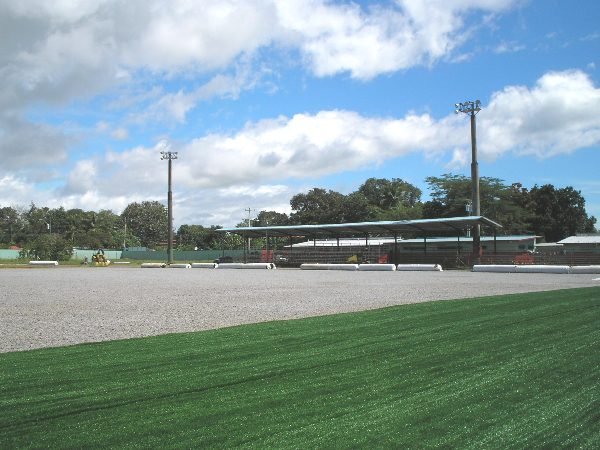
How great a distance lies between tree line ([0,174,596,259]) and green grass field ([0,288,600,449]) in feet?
149

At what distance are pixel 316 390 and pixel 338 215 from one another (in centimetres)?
8519

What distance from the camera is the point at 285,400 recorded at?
4.79 meters

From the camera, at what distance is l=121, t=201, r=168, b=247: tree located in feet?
370

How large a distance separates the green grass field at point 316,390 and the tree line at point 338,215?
45.3 metres

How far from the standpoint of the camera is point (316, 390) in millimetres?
5070

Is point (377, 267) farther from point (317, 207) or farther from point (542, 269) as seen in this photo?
point (317, 207)

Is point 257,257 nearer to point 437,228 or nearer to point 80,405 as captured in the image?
point 437,228

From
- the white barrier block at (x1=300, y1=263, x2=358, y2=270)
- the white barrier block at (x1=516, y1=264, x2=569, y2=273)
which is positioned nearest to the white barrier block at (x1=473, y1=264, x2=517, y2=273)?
the white barrier block at (x1=516, y1=264, x2=569, y2=273)

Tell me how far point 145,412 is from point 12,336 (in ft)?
17.0

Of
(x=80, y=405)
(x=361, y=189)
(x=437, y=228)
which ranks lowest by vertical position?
(x=80, y=405)

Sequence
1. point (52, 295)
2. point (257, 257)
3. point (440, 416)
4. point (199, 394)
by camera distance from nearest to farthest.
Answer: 1. point (440, 416)
2. point (199, 394)
3. point (52, 295)
4. point (257, 257)

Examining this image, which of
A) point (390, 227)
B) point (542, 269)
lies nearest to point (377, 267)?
point (390, 227)

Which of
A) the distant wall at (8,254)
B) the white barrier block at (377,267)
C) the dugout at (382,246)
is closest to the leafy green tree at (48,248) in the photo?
the distant wall at (8,254)

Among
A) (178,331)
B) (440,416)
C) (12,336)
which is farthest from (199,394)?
(12,336)
